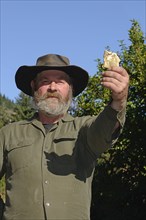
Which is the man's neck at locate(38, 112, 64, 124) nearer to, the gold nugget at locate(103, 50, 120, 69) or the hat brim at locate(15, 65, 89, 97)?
the hat brim at locate(15, 65, 89, 97)

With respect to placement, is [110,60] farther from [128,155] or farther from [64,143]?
[128,155]

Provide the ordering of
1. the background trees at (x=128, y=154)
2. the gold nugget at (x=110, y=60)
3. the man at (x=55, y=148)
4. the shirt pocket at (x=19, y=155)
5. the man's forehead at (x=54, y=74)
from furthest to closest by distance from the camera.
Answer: the background trees at (x=128, y=154) → the man's forehead at (x=54, y=74) → the shirt pocket at (x=19, y=155) → the man at (x=55, y=148) → the gold nugget at (x=110, y=60)

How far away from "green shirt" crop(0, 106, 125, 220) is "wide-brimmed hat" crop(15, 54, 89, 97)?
1.59ft

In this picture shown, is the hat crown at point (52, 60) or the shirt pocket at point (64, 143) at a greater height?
the hat crown at point (52, 60)

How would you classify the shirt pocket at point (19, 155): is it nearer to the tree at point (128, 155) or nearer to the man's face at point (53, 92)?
the man's face at point (53, 92)

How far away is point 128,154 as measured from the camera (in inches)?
496

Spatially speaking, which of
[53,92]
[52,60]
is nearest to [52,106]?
[53,92]

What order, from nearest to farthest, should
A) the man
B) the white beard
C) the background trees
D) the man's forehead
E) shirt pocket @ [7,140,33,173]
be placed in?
the man, shirt pocket @ [7,140,33,173], the white beard, the man's forehead, the background trees

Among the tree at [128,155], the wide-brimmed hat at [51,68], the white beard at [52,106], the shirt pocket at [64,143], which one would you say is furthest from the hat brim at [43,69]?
the tree at [128,155]

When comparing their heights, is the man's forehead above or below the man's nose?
above

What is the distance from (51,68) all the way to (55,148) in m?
0.73

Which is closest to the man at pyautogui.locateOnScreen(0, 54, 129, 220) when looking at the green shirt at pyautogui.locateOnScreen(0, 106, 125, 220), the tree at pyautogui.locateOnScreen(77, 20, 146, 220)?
the green shirt at pyautogui.locateOnScreen(0, 106, 125, 220)

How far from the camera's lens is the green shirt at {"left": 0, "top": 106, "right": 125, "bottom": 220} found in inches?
108

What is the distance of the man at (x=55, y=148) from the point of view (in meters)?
2.69
